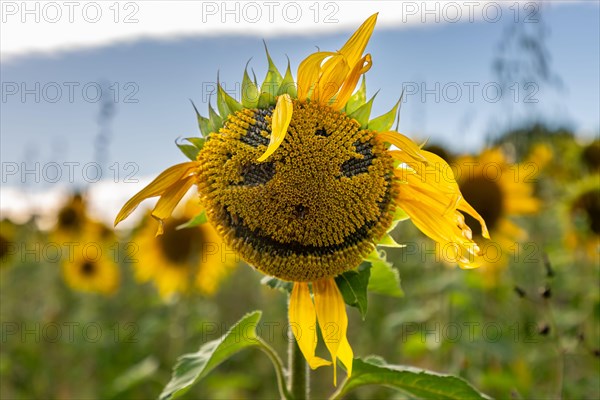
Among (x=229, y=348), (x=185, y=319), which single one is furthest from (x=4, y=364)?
(x=229, y=348)

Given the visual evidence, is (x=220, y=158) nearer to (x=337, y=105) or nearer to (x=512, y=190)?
(x=337, y=105)

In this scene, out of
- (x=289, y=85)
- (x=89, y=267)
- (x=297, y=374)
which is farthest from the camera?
(x=89, y=267)

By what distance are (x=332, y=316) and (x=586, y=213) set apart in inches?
112

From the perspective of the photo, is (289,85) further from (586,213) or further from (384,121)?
(586,213)

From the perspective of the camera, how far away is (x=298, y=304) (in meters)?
1.45

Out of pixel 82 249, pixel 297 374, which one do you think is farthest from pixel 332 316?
pixel 82 249

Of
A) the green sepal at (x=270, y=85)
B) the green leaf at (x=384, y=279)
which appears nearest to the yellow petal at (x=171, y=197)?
the green sepal at (x=270, y=85)

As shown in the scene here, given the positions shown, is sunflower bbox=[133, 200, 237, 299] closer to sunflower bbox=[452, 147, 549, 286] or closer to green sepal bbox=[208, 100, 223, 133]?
sunflower bbox=[452, 147, 549, 286]

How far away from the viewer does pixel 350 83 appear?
138 centimetres

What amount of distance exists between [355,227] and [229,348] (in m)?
0.38

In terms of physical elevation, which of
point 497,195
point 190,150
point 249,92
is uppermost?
point 249,92

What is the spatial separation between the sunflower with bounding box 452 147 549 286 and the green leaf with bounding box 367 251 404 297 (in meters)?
A: 2.64

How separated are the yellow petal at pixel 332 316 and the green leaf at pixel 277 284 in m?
0.06

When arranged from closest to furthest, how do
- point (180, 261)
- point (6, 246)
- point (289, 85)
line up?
point (289, 85) → point (180, 261) → point (6, 246)
